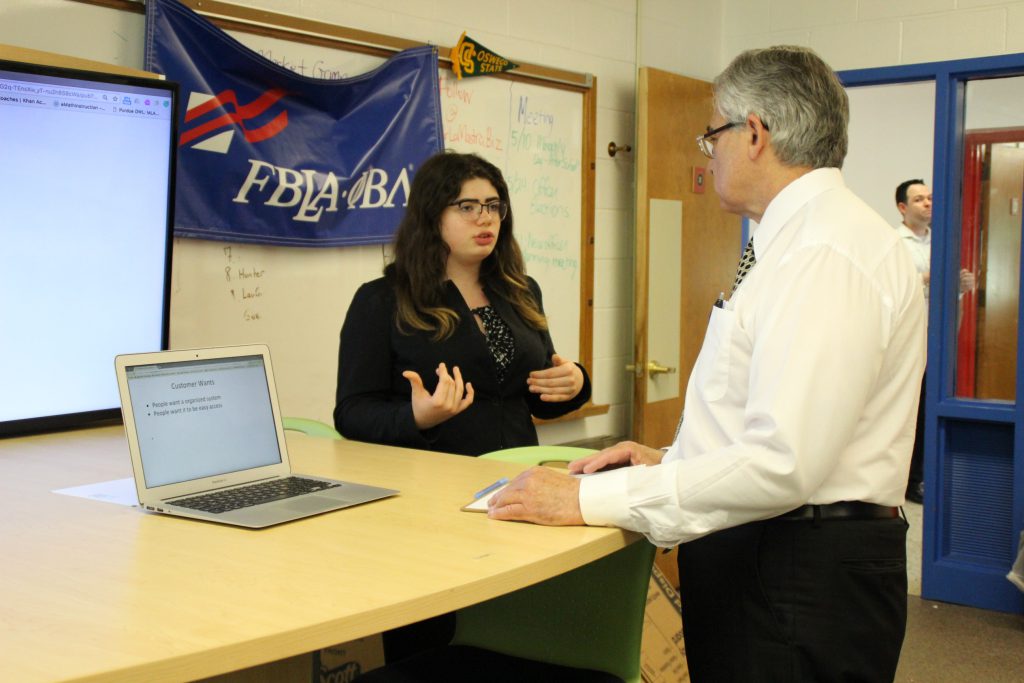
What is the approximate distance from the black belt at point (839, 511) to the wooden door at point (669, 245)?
2.76 metres

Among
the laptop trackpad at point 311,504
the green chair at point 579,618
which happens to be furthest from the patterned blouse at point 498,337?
the laptop trackpad at point 311,504

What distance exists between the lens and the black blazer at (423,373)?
2328 millimetres

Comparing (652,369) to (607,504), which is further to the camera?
(652,369)

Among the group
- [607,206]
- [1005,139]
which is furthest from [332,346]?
[1005,139]

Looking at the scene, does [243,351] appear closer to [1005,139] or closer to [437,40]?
[437,40]

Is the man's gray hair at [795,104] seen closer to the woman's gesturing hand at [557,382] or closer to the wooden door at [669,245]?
the woman's gesturing hand at [557,382]

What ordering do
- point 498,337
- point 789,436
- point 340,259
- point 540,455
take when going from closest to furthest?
point 789,436 → point 540,455 → point 498,337 → point 340,259

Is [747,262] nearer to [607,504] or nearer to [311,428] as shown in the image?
[607,504]

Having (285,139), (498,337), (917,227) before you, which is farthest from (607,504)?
(917,227)

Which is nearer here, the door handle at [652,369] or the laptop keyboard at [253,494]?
the laptop keyboard at [253,494]

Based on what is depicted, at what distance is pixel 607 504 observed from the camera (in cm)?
145

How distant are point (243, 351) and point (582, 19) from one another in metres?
2.81

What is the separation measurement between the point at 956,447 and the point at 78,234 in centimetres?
319

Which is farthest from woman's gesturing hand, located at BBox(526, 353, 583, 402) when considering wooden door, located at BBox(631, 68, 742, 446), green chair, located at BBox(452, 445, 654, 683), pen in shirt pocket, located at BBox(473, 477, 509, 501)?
wooden door, located at BBox(631, 68, 742, 446)
